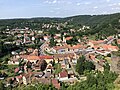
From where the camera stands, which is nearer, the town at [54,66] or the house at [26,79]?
the town at [54,66]

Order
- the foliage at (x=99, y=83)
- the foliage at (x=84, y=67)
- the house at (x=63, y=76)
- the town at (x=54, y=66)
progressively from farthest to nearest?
the foliage at (x=84, y=67), the house at (x=63, y=76), the town at (x=54, y=66), the foliage at (x=99, y=83)

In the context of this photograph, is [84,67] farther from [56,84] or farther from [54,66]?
[54,66]

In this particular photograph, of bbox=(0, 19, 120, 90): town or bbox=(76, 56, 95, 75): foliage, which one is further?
bbox=(76, 56, 95, 75): foliage

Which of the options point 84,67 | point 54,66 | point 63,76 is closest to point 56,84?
point 63,76

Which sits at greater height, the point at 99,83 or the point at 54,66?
the point at 99,83

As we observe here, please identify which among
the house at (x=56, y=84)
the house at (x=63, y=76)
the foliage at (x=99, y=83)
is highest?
the foliage at (x=99, y=83)

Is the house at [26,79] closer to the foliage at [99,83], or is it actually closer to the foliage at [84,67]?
the foliage at [84,67]

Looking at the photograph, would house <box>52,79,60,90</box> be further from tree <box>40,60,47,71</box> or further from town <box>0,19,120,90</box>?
tree <box>40,60,47,71</box>

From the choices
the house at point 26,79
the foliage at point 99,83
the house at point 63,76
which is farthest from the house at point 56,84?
the house at point 26,79

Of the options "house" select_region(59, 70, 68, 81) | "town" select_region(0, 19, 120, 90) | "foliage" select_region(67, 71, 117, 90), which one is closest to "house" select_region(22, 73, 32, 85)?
"town" select_region(0, 19, 120, 90)

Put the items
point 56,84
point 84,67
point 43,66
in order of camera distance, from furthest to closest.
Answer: point 43,66
point 84,67
point 56,84

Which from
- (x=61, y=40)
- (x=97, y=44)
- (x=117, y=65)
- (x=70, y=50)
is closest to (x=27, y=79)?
(x=117, y=65)
